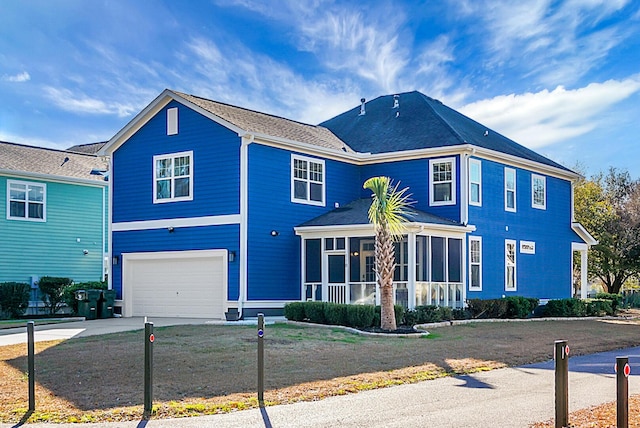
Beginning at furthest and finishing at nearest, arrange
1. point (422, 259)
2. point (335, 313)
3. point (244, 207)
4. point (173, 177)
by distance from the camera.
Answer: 1. point (173, 177)
2. point (422, 259)
3. point (244, 207)
4. point (335, 313)

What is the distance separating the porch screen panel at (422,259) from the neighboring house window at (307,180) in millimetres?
4103

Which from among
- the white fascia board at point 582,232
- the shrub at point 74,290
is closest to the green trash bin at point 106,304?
the shrub at point 74,290

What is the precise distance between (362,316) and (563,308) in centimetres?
1137

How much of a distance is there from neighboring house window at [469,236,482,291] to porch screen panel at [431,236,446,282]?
68.0 inches

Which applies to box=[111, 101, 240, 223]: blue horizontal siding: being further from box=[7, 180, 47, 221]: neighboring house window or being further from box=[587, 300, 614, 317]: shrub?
box=[587, 300, 614, 317]: shrub

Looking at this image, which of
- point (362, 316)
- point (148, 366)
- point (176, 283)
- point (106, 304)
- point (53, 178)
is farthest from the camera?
point (53, 178)

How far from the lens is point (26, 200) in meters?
30.5

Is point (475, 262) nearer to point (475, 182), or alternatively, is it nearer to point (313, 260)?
point (475, 182)

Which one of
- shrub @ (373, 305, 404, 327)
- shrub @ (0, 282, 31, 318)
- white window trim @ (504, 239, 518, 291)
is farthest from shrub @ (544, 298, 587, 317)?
shrub @ (0, 282, 31, 318)

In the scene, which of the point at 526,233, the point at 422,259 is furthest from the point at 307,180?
the point at 526,233

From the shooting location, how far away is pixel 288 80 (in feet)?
85.6

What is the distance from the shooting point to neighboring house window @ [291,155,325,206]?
2539 centimetres

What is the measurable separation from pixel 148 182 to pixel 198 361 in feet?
43.2

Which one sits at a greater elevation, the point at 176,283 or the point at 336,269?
the point at 336,269
